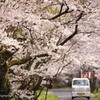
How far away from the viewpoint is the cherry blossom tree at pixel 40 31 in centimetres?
871

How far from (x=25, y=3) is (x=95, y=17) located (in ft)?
7.00

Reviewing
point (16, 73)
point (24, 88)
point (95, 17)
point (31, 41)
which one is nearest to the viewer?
point (95, 17)

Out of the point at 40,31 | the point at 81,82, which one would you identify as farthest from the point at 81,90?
the point at 40,31

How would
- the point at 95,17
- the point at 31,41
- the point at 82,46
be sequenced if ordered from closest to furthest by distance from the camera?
1. the point at 95,17
2. the point at 31,41
3. the point at 82,46

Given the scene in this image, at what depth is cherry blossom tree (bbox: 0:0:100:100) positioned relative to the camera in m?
8.71

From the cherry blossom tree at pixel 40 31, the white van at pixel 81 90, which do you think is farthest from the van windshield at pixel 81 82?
the cherry blossom tree at pixel 40 31

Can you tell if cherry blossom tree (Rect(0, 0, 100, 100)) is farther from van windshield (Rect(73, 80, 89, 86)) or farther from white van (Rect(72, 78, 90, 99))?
van windshield (Rect(73, 80, 89, 86))

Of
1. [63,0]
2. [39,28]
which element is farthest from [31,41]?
[63,0]

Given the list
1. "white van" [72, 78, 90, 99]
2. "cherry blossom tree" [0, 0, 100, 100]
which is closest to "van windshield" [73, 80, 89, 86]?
"white van" [72, 78, 90, 99]

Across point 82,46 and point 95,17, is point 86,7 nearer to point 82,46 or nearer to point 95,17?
point 95,17

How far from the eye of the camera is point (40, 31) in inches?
395

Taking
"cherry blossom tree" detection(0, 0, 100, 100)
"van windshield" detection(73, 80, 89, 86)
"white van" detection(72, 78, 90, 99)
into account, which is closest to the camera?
"cherry blossom tree" detection(0, 0, 100, 100)

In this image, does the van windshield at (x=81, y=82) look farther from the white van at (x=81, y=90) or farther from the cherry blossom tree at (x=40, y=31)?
the cherry blossom tree at (x=40, y=31)

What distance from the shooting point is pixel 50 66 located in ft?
48.7
